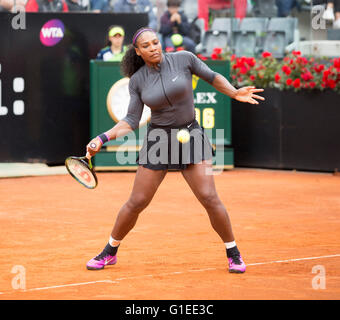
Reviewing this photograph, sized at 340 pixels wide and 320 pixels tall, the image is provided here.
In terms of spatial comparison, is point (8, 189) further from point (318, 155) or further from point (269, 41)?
point (269, 41)

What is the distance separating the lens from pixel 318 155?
45.4ft

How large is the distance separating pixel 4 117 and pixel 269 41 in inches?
203

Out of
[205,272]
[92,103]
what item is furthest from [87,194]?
[205,272]

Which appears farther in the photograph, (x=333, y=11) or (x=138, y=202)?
(x=333, y=11)

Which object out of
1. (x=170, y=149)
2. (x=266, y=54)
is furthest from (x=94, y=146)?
(x=266, y=54)

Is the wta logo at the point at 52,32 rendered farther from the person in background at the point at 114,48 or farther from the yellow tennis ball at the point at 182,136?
the yellow tennis ball at the point at 182,136

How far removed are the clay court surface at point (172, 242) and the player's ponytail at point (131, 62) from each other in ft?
4.76

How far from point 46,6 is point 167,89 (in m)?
9.50

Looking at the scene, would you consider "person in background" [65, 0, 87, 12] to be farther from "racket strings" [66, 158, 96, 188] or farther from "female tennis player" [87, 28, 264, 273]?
"racket strings" [66, 158, 96, 188]

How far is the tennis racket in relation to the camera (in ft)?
20.1

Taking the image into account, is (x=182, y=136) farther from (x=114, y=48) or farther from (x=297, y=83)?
(x=114, y=48)

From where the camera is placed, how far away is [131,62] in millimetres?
6391

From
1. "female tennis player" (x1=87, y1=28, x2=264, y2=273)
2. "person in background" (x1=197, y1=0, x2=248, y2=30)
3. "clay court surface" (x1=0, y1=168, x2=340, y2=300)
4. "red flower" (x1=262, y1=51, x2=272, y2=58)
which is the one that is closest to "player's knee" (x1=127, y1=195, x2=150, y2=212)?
"female tennis player" (x1=87, y1=28, x2=264, y2=273)

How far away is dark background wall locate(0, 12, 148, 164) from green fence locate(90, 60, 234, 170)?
0.58m
